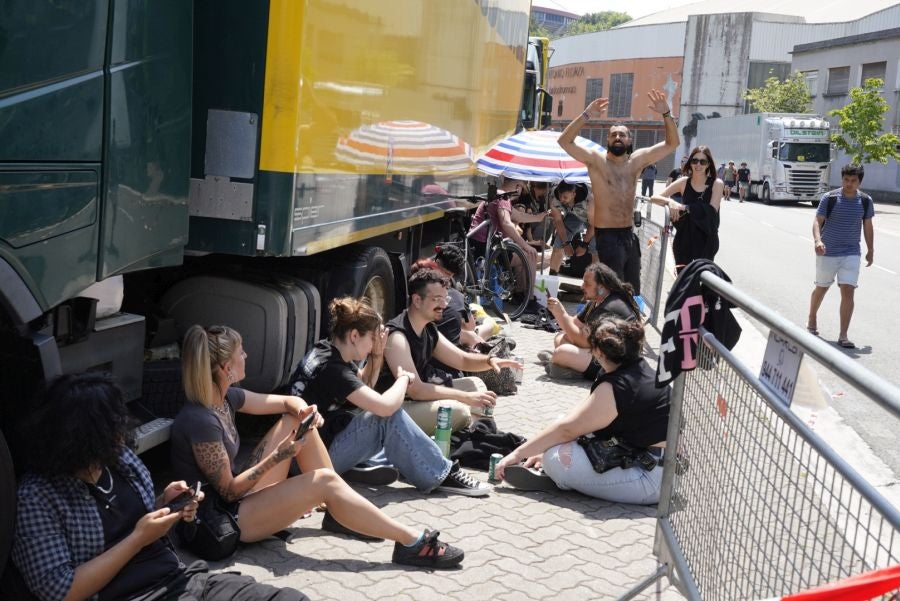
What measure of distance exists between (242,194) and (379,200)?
202 centimetres

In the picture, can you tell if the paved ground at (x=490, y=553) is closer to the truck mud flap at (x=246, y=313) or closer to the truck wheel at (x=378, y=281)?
the truck mud flap at (x=246, y=313)

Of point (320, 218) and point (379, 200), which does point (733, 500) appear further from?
Answer: point (379, 200)

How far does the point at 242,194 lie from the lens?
495 cm

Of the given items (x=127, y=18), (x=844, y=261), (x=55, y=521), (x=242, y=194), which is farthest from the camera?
(x=844, y=261)

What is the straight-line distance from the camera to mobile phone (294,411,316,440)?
452cm

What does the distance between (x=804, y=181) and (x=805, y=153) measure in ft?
3.83

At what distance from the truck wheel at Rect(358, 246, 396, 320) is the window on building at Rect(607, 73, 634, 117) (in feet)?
254

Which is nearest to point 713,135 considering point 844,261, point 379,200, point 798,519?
point 844,261

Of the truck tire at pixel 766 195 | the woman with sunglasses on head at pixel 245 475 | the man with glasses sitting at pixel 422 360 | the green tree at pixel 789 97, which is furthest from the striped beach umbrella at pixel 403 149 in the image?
the green tree at pixel 789 97

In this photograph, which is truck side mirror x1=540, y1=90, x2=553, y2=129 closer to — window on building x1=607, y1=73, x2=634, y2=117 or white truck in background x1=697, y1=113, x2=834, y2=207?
white truck in background x1=697, y1=113, x2=834, y2=207

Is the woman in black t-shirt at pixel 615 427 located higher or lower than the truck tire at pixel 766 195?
lower

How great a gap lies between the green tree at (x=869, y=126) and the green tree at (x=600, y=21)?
123938mm

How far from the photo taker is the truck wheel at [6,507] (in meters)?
3.46

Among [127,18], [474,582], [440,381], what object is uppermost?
[127,18]
